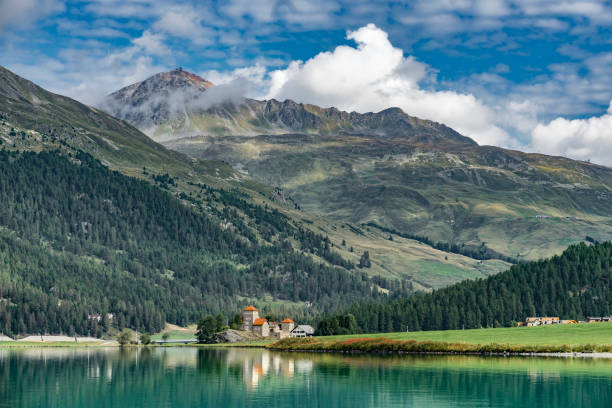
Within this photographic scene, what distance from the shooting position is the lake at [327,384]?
8812cm

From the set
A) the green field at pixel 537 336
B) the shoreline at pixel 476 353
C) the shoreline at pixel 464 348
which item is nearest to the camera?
the shoreline at pixel 476 353

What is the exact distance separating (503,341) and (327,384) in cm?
7691

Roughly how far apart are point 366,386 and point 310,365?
137 ft

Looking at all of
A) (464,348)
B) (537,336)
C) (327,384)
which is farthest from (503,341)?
(327,384)

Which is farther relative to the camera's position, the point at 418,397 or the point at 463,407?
the point at 418,397

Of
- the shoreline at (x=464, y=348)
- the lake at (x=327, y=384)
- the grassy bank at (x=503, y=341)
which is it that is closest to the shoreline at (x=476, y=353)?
the shoreline at (x=464, y=348)

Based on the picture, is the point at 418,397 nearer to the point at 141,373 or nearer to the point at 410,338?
the point at 141,373

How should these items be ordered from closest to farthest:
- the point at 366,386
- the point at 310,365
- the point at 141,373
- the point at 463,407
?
the point at 463,407 < the point at 366,386 < the point at 141,373 < the point at 310,365

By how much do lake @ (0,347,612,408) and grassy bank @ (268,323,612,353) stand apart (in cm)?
1443

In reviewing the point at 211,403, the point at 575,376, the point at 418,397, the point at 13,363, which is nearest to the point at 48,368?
the point at 13,363

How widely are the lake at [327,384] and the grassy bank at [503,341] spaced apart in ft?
47.3

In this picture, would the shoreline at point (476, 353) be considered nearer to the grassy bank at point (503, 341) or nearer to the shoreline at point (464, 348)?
the shoreline at point (464, 348)

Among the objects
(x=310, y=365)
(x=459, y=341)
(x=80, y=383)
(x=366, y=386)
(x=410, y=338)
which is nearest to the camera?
(x=366, y=386)

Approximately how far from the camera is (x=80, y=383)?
114 meters
